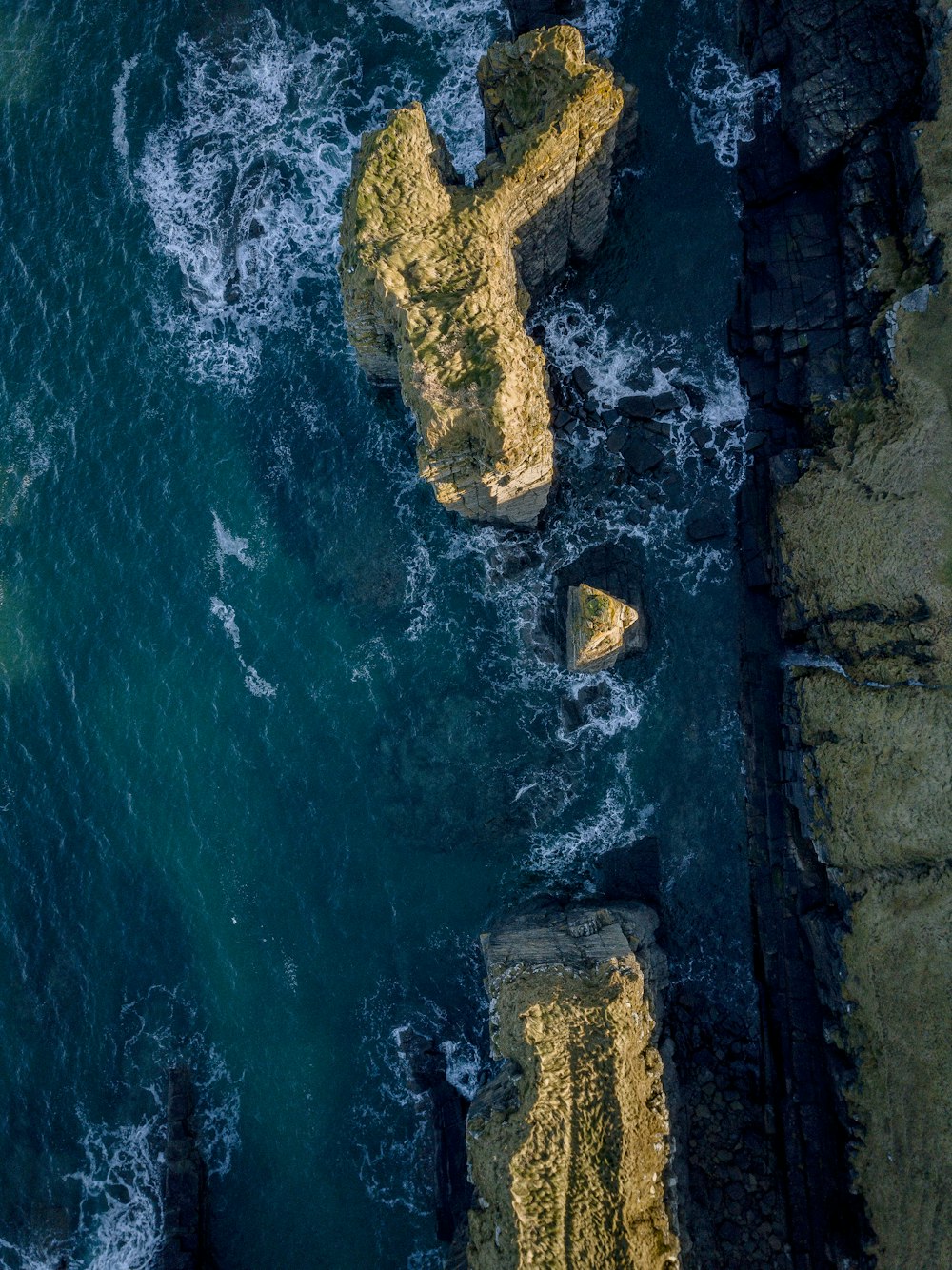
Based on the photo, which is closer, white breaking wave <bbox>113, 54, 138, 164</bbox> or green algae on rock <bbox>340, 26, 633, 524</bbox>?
green algae on rock <bbox>340, 26, 633, 524</bbox>

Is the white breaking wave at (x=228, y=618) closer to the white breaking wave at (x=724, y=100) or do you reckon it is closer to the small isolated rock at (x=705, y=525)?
the small isolated rock at (x=705, y=525)

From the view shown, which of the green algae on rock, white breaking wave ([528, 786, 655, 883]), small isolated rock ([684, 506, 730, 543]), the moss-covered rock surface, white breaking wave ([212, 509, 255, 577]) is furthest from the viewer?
white breaking wave ([212, 509, 255, 577])

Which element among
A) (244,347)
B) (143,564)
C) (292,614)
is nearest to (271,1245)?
(292,614)

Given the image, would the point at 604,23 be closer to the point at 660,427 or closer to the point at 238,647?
the point at 660,427

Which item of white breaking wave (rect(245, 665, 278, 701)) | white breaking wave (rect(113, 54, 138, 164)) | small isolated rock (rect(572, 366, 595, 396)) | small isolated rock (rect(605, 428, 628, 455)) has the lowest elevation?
white breaking wave (rect(245, 665, 278, 701))

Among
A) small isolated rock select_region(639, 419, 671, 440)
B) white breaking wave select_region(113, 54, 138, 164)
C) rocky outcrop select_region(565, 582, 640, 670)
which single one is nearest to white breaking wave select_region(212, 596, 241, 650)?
rocky outcrop select_region(565, 582, 640, 670)

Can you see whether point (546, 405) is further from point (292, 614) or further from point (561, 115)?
point (292, 614)

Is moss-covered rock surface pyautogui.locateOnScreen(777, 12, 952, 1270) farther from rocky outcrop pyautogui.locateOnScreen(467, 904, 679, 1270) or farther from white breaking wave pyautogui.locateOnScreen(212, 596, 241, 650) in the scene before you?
white breaking wave pyautogui.locateOnScreen(212, 596, 241, 650)
